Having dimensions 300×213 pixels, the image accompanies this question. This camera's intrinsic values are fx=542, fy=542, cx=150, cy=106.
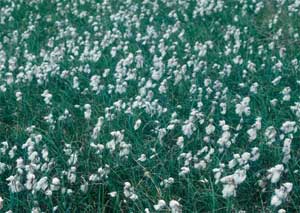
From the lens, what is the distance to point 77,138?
5074 mm

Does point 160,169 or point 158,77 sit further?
point 158,77

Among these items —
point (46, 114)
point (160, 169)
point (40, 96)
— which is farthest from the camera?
point (40, 96)

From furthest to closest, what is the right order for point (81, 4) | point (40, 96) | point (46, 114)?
point (81, 4) < point (40, 96) < point (46, 114)

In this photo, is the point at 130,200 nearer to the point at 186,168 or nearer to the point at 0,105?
the point at 186,168

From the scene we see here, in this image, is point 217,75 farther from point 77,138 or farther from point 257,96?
point 77,138

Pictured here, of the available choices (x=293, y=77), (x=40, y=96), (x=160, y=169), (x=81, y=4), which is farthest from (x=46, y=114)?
(x=81, y=4)

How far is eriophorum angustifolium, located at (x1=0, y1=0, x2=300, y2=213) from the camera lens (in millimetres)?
4043

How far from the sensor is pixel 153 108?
16.6ft

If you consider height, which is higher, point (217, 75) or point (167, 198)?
point (217, 75)

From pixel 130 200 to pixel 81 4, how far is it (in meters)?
5.69

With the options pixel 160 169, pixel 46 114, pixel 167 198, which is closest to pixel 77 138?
pixel 46 114

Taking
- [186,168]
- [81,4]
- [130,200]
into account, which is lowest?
[130,200]

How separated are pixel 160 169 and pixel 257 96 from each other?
4.95 ft

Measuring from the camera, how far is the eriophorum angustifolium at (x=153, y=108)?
4.04 meters
